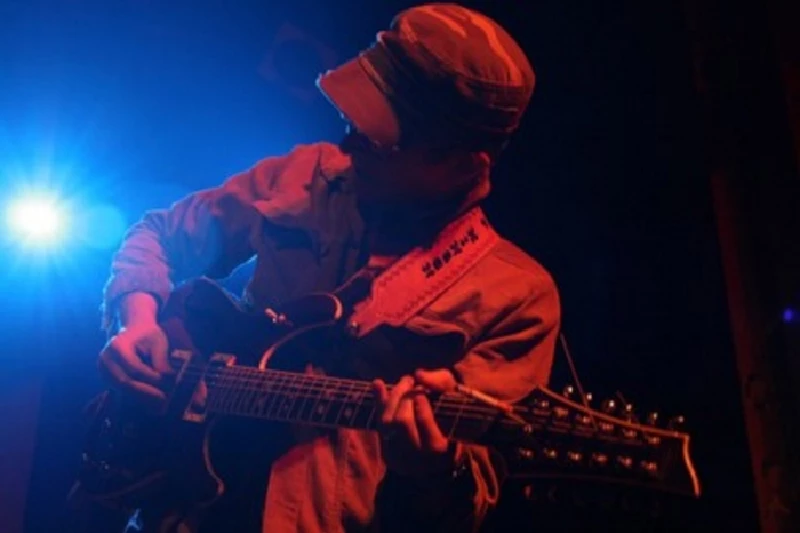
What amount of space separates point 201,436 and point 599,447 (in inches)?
25.0

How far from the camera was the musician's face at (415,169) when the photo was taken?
1.36 metres

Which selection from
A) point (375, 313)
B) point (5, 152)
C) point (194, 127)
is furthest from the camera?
point (194, 127)

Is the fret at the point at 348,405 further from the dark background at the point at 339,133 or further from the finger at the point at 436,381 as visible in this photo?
the dark background at the point at 339,133

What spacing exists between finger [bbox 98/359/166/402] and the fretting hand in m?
0.42

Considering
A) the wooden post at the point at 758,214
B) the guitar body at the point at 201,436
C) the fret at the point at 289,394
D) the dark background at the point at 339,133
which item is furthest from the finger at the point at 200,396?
the wooden post at the point at 758,214

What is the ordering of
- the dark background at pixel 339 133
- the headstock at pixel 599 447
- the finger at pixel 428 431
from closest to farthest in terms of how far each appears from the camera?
1. the headstock at pixel 599 447
2. the finger at pixel 428 431
3. the dark background at pixel 339 133

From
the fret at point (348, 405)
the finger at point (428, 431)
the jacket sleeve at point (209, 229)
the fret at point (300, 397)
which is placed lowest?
the finger at point (428, 431)

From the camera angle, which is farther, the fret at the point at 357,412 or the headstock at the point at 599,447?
the fret at the point at 357,412

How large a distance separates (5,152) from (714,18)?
6.05 ft

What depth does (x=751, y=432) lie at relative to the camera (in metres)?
1.38

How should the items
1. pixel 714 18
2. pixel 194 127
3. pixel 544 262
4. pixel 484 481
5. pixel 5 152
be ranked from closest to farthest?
pixel 484 481 < pixel 544 262 < pixel 714 18 < pixel 5 152 < pixel 194 127

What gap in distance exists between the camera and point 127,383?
4.31ft

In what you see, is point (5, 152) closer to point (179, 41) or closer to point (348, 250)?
point (179, 41)

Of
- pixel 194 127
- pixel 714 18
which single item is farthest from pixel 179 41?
pixel 714 18
